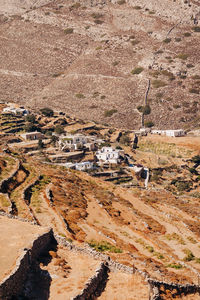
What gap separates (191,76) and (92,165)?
71.0 metres

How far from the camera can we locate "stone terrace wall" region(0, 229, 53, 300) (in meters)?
14.7

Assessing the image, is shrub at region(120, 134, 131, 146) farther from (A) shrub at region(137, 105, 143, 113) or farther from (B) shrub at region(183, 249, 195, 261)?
(B) shrub at region(183, 249, 195, 261)

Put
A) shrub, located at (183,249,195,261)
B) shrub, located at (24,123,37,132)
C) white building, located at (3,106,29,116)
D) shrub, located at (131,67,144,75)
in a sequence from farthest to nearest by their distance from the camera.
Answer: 1. shrub, located at (131,67,144,75)
2. white building, located at (3,106,29,116)
3. shrub, located at (24,123,37,132)
4. shrub, located at (183,249,195,261)

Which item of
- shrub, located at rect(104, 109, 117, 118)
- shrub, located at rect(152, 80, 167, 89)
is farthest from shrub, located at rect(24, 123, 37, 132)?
shrub, located at rect(152, 80, 167, 89)

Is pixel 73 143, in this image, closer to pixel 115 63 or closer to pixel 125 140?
pixel 125 140

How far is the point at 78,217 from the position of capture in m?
28.4

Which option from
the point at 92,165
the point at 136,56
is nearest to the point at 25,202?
the point at 92,165

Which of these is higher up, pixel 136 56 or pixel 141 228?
pixel 136 56

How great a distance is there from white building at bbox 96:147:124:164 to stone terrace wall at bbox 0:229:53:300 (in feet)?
163

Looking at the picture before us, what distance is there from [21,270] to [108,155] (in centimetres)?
5464

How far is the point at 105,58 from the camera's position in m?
141

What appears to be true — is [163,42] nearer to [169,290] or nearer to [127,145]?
[127,145]

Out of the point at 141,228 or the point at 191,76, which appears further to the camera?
the point at 191,76

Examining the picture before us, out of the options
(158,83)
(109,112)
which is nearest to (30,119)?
(109,112)
